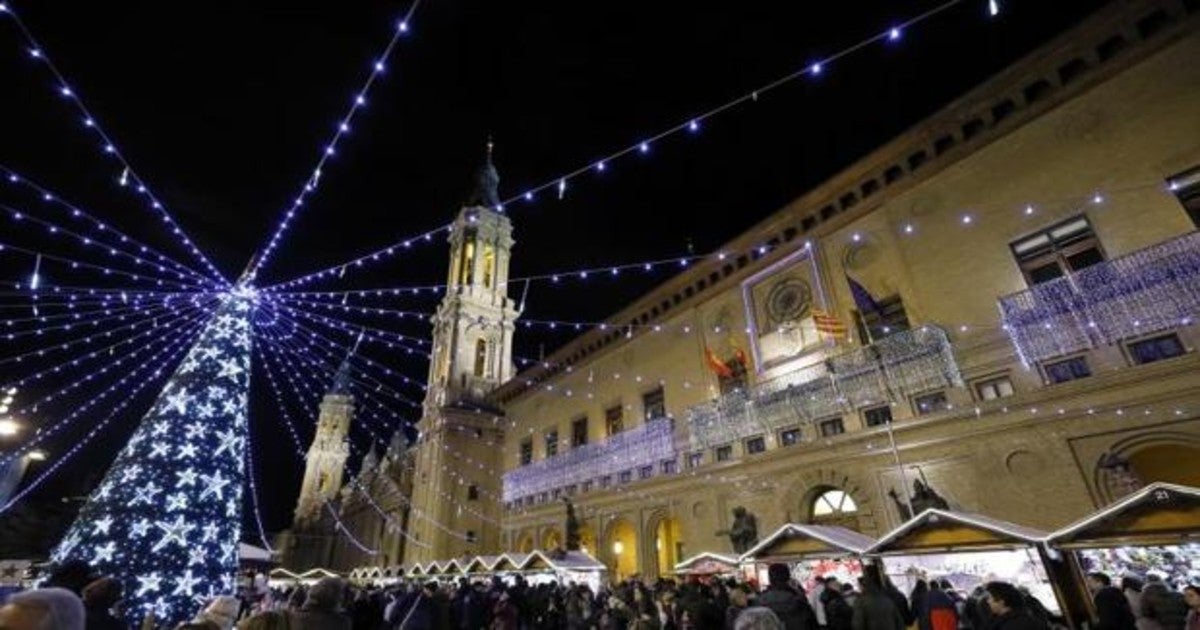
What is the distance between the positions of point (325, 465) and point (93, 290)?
61.4 meters

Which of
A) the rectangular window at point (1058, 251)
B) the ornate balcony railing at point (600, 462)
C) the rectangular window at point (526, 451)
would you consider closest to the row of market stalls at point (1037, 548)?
the rectangular window at point (1058, 251)

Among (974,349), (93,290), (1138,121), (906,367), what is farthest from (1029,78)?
(93,290)

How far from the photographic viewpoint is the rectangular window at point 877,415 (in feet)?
41.1

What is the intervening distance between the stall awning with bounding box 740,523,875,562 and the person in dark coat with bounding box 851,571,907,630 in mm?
4031

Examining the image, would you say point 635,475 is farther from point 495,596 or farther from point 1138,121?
point 1138,121

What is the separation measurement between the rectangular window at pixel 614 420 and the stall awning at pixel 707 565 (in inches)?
282

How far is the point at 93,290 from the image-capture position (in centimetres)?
1072

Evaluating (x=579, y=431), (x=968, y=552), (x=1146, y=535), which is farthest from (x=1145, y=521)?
(x=579, y=431)

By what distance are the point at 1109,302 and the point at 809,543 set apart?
681 centimetres

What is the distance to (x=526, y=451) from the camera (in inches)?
1021

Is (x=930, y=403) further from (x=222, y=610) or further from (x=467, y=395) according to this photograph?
(x=467, y=395)

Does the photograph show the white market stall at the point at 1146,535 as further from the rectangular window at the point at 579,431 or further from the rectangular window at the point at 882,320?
the rectangular window at the point at 579,431

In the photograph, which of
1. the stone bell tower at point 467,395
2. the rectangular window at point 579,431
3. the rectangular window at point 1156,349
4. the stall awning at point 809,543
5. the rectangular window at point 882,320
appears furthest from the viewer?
the stone bell tower at point 467,395

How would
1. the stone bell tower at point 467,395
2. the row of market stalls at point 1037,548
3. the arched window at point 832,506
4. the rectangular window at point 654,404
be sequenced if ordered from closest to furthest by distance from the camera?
the row of market stalls at point 1037,548, the arched window at point 832,506, the rectangular window at point 654,404, the stone bell tower at point 467,395
